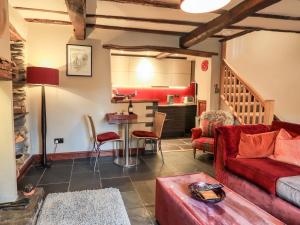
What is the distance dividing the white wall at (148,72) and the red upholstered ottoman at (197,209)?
4757 millimetres

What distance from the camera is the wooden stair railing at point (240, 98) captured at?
437 centimetres

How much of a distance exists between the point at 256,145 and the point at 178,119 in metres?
3.54

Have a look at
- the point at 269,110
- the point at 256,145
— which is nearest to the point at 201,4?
the point at 256,145

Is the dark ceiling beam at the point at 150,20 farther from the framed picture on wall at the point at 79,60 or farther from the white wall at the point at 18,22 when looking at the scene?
the white wall at the point at 18,22

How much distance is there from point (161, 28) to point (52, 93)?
2.28m

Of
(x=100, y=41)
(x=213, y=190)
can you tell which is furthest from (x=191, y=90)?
(x=213, y=190)

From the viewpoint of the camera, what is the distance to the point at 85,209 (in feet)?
7.73

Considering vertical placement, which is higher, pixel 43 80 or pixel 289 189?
pixel 43 80

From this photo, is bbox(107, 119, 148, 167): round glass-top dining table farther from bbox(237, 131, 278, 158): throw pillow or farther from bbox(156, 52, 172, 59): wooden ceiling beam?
bbox(156, 52, 172, 59): wooden ceiling beam

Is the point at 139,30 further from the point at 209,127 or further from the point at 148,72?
the point at 148,72

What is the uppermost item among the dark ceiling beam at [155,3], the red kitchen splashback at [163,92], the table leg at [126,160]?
the dark ceiling beam at [155,3]

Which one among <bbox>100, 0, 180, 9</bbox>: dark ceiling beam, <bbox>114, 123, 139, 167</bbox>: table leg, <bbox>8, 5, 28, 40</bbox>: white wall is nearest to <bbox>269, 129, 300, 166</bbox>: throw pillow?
<bbox>100, 0, 180, 9</bbox>: dark ceiling beam

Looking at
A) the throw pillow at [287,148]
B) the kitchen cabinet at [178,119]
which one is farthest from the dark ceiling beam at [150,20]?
the kitchen cabinet at [178,119]

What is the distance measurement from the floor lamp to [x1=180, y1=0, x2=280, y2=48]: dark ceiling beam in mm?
2417
